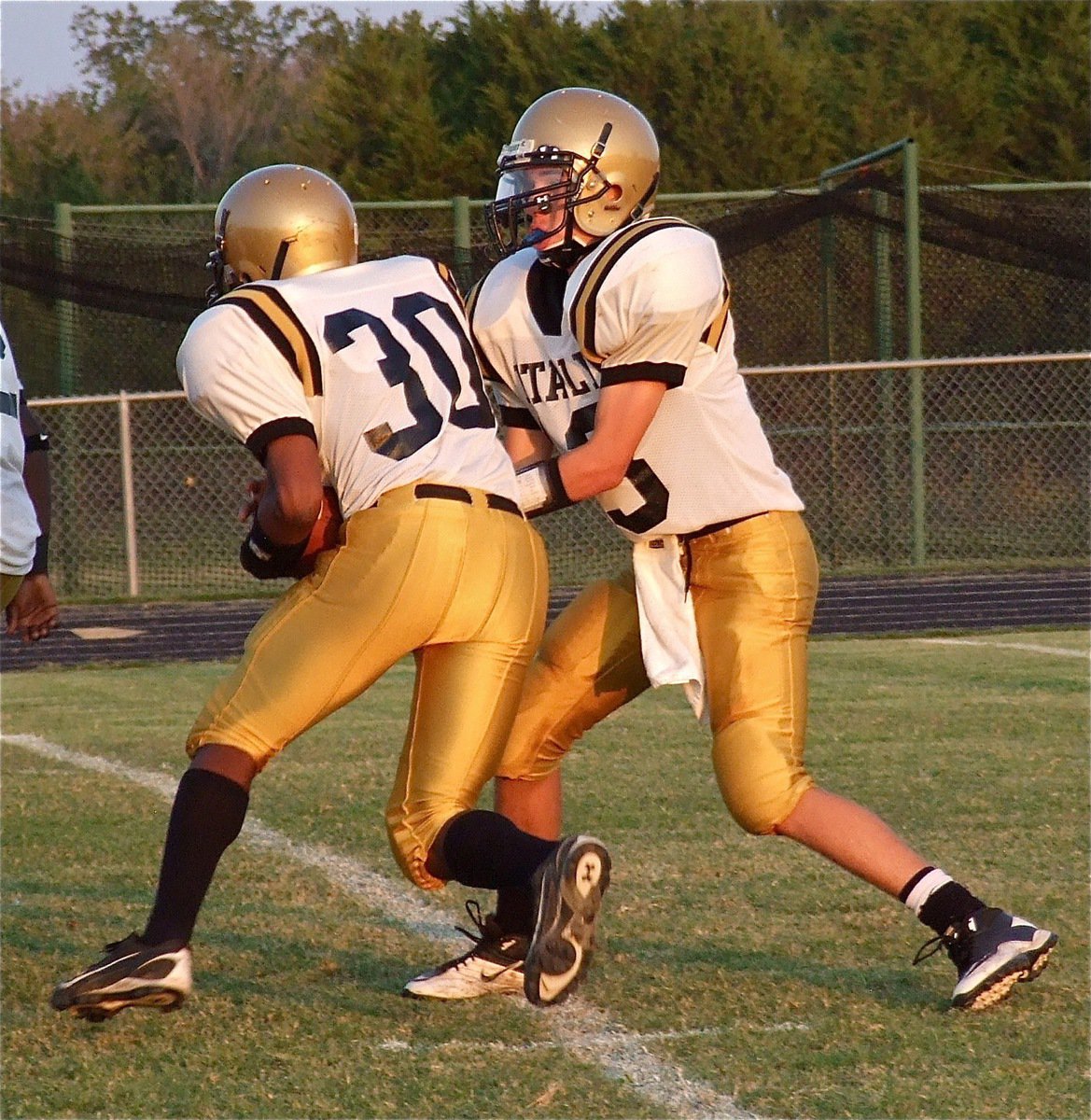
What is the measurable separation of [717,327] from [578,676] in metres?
0.73

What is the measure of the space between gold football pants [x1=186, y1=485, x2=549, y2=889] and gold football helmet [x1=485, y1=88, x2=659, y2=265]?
0.69 metres

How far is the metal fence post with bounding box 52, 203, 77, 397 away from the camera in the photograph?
38.1 ft

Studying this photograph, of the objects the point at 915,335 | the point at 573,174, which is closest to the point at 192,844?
the point at 573,174

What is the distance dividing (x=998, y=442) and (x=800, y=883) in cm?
930

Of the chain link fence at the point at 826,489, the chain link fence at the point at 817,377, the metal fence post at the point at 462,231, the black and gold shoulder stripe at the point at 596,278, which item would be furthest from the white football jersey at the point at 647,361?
the metal fence post at the point at 462,231

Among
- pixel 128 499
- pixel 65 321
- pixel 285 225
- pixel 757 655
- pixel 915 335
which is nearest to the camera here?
pixel 285 225

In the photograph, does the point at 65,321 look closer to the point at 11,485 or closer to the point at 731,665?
the point at 11,485

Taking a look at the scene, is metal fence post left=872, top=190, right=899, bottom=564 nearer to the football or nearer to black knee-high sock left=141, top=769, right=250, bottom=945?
the football

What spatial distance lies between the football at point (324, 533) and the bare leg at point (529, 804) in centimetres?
75

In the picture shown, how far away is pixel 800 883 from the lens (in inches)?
166

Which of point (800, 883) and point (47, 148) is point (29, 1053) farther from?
point (47, 148)

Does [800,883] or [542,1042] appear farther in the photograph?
Answer: [800,883]

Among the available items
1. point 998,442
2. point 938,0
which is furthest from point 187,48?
point 998,442

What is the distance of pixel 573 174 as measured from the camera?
3.46 meters
